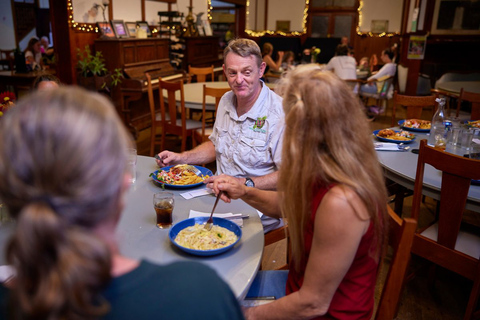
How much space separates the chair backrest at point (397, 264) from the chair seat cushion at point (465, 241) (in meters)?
0.91

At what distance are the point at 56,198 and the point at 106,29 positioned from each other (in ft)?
16.8

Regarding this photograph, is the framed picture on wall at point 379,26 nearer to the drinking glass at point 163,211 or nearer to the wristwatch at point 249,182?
the wristwatch at point 249,182

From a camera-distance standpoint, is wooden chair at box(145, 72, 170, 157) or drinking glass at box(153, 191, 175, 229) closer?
drinking glass at box(153, 191, 175, 229)

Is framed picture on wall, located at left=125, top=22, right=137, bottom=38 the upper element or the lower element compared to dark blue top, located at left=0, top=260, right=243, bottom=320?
upper

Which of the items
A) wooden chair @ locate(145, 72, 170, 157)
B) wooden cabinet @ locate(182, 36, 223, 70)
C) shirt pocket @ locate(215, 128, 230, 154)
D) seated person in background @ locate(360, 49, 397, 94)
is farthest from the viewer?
wooden cabinet @ locate(182, 36, 223, 70)

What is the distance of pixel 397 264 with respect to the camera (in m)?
1.05

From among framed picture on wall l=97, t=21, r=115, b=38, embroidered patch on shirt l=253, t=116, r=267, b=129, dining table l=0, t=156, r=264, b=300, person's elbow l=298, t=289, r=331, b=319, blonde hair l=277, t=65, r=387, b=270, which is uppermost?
framed picture on wall l=97, t=21, r=115, b=38

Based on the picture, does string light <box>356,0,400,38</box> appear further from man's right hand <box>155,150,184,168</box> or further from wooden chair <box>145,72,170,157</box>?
man's right hand <box>155,150,184,168</box>

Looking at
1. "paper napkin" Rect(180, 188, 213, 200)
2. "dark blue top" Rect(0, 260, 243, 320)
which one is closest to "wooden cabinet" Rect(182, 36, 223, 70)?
"paper napkin" Rect(180, 188, 213, 200)

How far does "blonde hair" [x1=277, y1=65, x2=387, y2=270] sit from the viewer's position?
98 cm

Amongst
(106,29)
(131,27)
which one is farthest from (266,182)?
(131,27)

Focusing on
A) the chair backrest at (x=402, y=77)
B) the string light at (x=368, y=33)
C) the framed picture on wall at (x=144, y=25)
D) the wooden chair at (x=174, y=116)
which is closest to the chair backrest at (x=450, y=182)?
the wooden chair at (x=174, y=116)

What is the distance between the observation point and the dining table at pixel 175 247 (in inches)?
44.1

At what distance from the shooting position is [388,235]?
1190 millimetres
